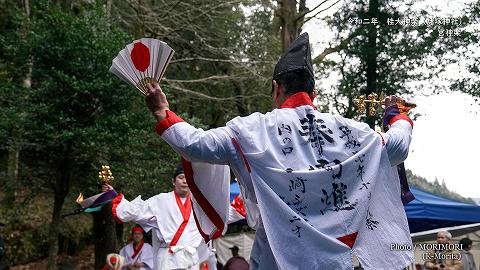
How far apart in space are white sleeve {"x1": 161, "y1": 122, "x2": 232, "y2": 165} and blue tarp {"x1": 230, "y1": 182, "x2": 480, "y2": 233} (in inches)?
249

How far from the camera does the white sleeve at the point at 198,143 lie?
2.99 metres

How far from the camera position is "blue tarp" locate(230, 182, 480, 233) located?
8891 millimetres

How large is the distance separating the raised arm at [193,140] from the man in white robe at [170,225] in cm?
395

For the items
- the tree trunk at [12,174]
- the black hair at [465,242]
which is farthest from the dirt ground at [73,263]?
the black hair at [465,242]

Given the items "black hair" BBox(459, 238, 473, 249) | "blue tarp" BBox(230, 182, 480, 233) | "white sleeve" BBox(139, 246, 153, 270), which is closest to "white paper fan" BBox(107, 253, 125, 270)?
"white sleeve" BBox(139, 246, 153, 270)

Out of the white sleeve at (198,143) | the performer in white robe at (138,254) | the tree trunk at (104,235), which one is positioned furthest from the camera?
the tree trunk at (104,235)

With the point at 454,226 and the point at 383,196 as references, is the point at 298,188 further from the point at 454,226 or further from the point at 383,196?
the point at 454,226

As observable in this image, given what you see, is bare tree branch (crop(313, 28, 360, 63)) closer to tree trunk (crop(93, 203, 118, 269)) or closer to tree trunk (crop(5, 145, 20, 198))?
tree trunk (crop(93, 203, 118, 269))

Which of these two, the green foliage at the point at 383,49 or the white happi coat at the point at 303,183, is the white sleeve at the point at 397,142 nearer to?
the white happi coat at the point at 303,183

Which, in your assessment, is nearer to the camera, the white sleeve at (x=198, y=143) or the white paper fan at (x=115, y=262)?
the white sleeve at (x=198, y=143)

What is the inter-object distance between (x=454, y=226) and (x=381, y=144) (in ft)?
21.4

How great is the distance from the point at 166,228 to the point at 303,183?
167 inches

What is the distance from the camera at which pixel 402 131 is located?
3484mm

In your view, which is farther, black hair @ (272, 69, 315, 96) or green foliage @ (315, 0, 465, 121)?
green foliage @ (315, 0, 465, 121)
